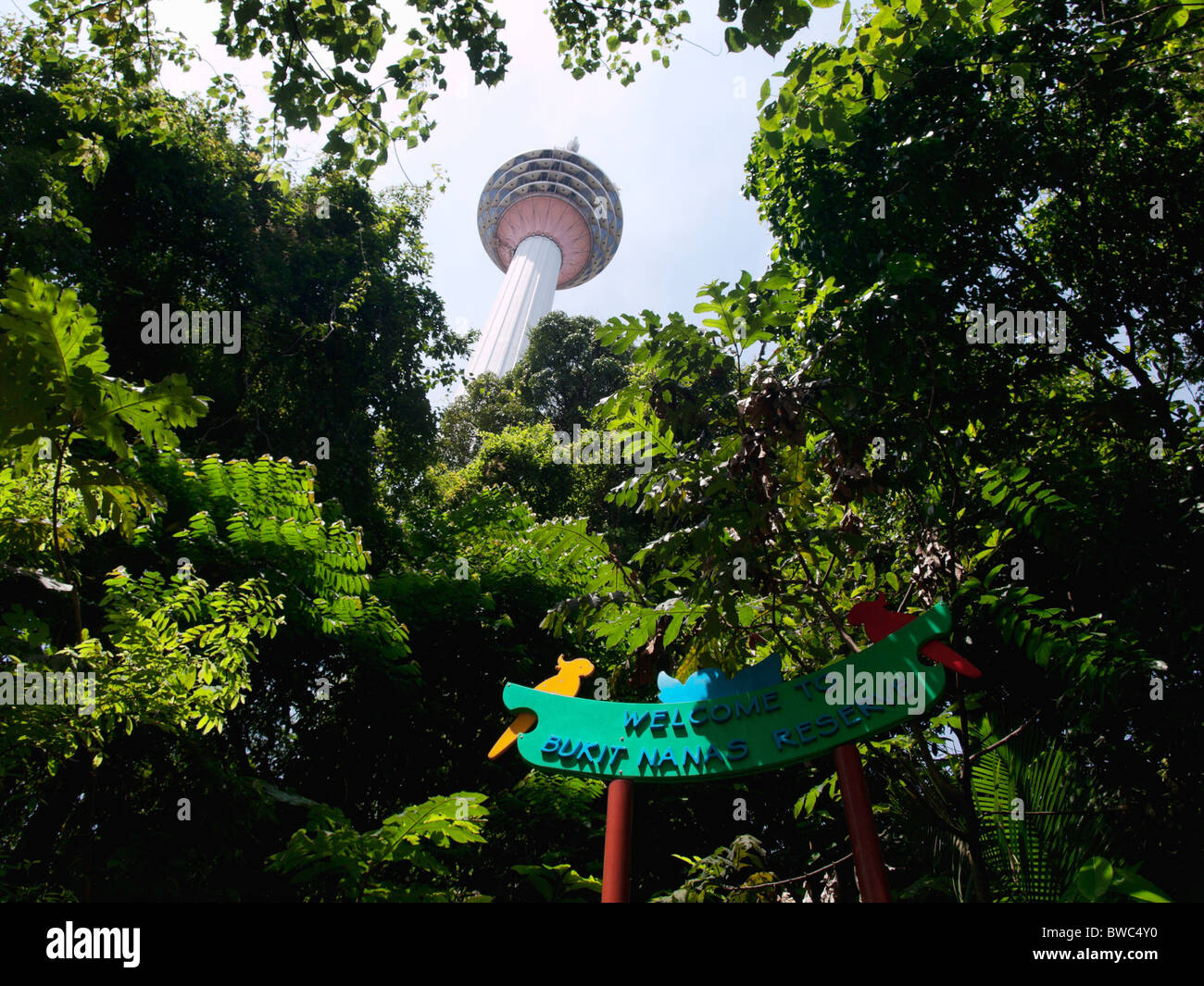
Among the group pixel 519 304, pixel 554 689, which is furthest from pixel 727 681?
pixel 519 304

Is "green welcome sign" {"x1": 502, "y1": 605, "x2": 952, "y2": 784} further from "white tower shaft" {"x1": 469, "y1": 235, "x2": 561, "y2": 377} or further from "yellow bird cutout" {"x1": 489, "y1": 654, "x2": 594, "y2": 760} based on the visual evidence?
"white tower shaft" {"x1": 469, "y1": 235, "x2": 561, "y2": 377}

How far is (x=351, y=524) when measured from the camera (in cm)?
1156

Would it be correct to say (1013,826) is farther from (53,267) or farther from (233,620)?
(53,267)

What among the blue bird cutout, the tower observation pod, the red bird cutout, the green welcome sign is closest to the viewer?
the green welcome sign

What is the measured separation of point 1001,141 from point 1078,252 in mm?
1663

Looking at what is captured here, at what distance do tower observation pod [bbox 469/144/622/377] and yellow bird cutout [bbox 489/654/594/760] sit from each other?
4098 cm

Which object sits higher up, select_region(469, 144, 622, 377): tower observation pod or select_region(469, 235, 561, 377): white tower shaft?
select_region(469, 144, 622, 377): tower observation pod

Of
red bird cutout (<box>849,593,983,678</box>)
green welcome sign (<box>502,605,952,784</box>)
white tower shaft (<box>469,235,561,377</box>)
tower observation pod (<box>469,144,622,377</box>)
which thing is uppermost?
tower observation pod (<box>469,144,622,377</box>)

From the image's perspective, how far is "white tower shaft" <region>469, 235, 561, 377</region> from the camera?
39.9 m

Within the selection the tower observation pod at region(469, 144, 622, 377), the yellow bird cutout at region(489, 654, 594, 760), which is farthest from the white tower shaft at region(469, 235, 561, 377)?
the yellow bird cutout at region(489, 654, 594, 760)

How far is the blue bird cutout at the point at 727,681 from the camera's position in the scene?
3.89 m

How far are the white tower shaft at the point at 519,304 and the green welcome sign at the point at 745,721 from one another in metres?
33.9

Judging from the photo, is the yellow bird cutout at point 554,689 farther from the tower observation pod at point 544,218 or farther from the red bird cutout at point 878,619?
the tower observation pod at point 544,218

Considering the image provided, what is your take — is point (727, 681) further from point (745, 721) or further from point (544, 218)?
point (544, 218)
